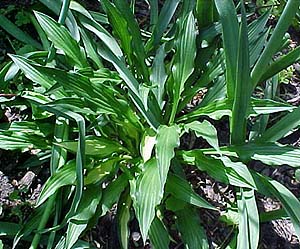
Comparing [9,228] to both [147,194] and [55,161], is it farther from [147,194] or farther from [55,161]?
[147,194]

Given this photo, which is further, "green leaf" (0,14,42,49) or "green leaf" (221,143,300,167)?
"green leaf" (0,14,42,49)

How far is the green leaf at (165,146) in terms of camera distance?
144 cm

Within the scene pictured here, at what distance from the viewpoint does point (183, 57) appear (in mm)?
1717

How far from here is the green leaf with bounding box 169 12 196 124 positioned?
170 cm

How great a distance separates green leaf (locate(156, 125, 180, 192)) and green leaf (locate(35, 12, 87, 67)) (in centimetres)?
37

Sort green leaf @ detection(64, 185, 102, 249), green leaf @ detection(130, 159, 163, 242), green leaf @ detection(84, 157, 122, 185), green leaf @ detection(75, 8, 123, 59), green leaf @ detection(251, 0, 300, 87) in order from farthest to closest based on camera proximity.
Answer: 1. green leaf @ detection(75, 8, 123, 59)
2. green leaf @ detection(84, 157, 122, 185)
3. green leaf @ detection(64, 185, 102, 249)
4. green leaf @ detection(130, 159, 163, 242)
5. green leaf @ detection(251, 0, 300, 87)

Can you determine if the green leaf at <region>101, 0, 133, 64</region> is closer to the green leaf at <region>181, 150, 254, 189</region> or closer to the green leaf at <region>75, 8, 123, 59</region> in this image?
the green leaf at <region>75, 8, 123, 59</region>

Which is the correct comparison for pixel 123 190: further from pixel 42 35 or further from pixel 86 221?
pixel 42 35

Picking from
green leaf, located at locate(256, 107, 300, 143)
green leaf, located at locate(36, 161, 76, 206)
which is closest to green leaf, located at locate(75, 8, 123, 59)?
green leaf, located at locate(36, 161, 76, 206)

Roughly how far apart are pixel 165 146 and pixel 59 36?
0.49 metres

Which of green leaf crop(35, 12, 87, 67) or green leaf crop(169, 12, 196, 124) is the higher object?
green leaf crop(35, 12, 87, 67)

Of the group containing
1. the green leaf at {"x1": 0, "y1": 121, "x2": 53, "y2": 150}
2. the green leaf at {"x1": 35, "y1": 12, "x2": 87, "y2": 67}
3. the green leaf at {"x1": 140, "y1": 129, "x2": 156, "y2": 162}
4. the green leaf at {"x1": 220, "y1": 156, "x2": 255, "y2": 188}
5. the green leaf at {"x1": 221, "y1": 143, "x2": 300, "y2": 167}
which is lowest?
the green leaf at {"x1": 220, "y1": 156, "x2": 255, "y2": 188}

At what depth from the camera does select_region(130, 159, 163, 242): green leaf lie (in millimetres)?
1462

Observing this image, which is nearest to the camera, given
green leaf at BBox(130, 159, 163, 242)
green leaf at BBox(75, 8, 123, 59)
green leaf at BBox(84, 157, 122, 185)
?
green leaf at BBox(130, 159, 163, 242)
